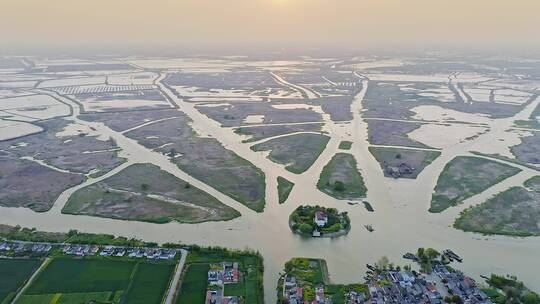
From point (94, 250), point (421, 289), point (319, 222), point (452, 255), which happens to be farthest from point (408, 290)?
point (94, 250)

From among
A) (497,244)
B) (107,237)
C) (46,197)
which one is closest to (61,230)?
(107,237)

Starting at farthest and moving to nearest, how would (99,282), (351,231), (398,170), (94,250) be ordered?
(398,170)
(351,231)
(94,250)
(99,282)

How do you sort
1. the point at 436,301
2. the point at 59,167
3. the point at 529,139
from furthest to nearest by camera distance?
the point at 529,139, the point at 59,167, the point at 436,301

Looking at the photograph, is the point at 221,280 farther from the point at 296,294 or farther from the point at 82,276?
the point at 82,276

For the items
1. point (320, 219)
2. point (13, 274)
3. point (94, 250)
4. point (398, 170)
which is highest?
point (398, 170)

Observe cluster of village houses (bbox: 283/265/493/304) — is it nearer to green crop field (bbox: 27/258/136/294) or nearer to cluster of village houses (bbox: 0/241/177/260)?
cluster of village houses (bbox: 0/241/177/260)

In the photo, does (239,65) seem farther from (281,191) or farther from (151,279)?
(151,279)
